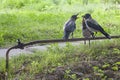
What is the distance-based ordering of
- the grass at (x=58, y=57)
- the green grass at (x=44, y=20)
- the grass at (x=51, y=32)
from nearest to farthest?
the grass at (x=58, y=57) → the grass at (x=51, y=32) → the green grass at (x=44, y=20)

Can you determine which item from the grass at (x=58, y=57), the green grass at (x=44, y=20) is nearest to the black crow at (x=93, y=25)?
the grass at (x=58, y=57)

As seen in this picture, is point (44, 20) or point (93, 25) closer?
point (93, 25)

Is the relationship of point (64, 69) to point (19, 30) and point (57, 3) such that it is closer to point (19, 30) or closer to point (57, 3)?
point (19, 30)

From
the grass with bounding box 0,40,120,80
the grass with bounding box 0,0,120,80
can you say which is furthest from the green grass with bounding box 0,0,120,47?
the grass with bounding box 0,40,120,80

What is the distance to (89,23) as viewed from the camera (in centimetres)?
693

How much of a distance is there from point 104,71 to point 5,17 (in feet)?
16.6

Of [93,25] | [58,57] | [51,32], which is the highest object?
[93,25]

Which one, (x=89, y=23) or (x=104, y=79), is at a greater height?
(x=89, y=23)

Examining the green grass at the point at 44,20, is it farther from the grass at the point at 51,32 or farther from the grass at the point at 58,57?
the grass at the point at 58,57

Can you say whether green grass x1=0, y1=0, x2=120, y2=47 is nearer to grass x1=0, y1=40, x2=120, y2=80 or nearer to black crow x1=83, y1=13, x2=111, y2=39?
grass x1=0, y1=40, x2=120, y2=80

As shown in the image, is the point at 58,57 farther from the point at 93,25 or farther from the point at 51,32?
the point at 51,32

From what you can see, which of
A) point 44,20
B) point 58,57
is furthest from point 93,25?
point 44,20

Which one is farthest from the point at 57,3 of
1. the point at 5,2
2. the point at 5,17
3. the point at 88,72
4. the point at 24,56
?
the point at 88,72

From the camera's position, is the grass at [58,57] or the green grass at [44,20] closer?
the grass at [58,57]
